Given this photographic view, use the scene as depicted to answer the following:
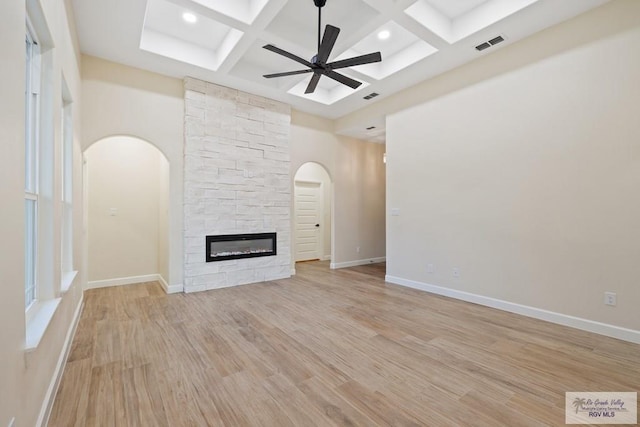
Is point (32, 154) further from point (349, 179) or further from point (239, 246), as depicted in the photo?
point (349, 179)

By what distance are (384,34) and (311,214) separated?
14.9ft

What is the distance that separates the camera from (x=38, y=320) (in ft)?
5.38

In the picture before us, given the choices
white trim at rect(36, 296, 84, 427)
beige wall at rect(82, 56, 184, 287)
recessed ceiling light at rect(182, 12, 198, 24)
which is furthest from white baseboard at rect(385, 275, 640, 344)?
recessed ceiling light at rect(182, 12, 198, 24)

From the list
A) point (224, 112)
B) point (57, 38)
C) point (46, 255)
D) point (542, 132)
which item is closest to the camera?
point (46, 255)

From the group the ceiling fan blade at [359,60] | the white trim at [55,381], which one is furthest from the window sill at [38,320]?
the ceiling fan blade at [359,60]

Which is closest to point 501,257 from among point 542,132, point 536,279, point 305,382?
point 536,279

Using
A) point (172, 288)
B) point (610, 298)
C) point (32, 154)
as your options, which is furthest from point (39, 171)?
point (610, 298)

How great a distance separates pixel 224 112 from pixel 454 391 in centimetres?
472

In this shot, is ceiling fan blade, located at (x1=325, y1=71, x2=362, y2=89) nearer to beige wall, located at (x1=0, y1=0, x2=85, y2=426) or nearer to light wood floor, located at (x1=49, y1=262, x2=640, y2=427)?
beige wall, located at (x1=0, y1=0, x2=85, y2=426)

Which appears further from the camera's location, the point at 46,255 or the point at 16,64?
the point at 46,255

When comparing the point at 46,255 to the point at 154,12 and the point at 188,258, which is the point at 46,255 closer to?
the point at 188,258

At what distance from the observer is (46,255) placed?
6.27 ft

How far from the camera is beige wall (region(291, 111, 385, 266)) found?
5.79 meters

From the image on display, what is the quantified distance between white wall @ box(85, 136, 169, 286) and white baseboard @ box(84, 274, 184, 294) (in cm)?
5
